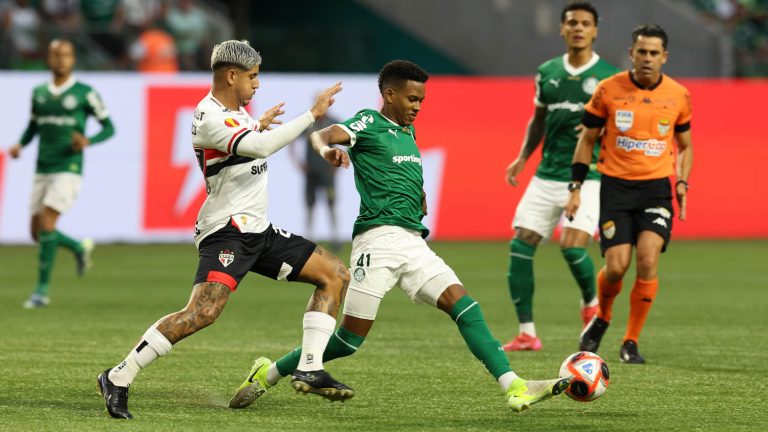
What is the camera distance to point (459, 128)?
2078cm

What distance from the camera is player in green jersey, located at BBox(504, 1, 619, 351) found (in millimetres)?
10250

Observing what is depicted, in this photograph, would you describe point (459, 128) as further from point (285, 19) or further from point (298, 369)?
point (298, 369)

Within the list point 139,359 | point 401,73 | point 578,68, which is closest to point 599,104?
point 578,68

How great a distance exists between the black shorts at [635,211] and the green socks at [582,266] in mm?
974

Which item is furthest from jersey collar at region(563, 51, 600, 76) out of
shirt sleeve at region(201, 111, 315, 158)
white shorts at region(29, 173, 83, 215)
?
white shorts at region(29, 173, 83, 215)

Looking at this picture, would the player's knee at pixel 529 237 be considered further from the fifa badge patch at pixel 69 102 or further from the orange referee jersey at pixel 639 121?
the fifa badge patch at pixel 69 102

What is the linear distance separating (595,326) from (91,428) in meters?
4.01

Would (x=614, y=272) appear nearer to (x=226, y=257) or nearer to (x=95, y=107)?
(x=226, y=257)

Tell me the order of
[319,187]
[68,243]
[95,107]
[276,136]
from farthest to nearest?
[319,187], [68,243], [95,107], [276,136]

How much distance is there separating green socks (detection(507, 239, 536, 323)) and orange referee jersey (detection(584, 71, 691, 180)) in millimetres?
1264

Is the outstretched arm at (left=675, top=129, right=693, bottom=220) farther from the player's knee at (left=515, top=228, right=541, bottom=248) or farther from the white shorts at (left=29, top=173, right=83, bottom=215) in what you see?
the white shorts at (left=29, top=173, right=83, bottom=215)

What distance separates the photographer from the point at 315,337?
7223 mm

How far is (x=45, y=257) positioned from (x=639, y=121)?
249 inches

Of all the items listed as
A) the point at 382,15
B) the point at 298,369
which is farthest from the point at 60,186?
the point at 382,15
